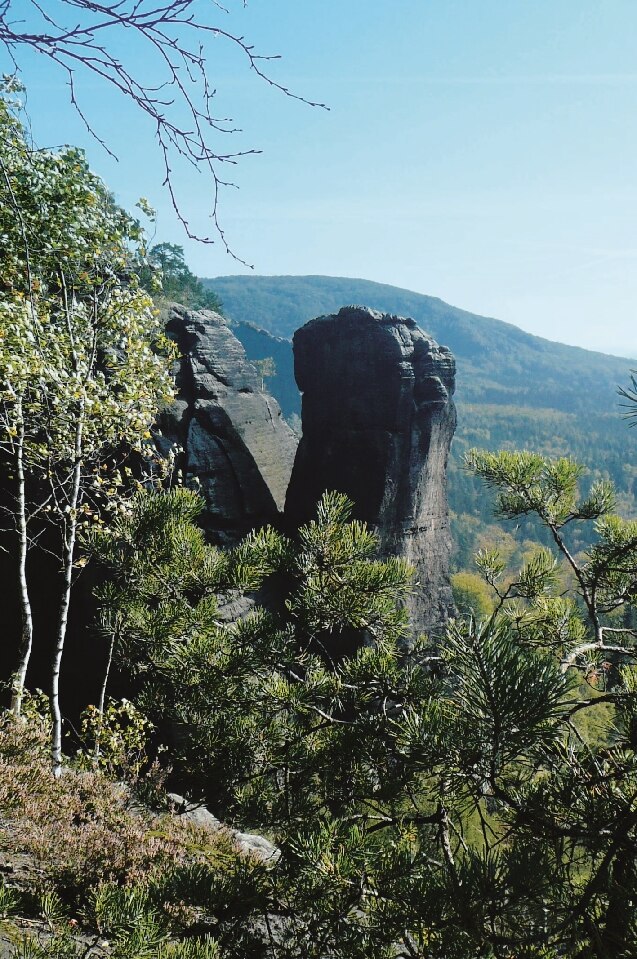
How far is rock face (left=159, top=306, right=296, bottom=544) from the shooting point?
26969mm

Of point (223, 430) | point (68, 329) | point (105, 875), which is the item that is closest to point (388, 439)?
point (223, 430)

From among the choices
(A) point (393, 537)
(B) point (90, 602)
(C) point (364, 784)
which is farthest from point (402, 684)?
(A) point (393, 537)

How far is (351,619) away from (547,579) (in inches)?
74.5

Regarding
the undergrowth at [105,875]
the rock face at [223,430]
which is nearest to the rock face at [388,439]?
the rock face at [223,430]

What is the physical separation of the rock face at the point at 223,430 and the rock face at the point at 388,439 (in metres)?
1.77

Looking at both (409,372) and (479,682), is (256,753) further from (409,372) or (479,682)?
(409,372)

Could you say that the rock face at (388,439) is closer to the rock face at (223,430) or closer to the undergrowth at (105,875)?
the rock face at (223,430)

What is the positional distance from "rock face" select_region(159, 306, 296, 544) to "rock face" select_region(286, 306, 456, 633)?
Answer: 69.6 inches

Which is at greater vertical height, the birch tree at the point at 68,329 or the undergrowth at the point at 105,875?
the birch tree at the point at 68,329

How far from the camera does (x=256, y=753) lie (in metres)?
3.41

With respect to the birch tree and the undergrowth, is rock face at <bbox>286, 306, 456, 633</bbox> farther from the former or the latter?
the undergrowth

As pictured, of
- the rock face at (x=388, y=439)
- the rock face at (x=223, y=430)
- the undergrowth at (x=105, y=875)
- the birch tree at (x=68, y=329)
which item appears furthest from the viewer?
the rock face at (x=388, y=439)

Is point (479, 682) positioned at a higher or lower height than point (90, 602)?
higher

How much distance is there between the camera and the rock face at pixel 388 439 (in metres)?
28.5
